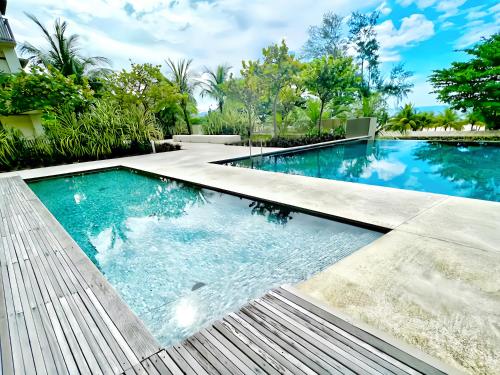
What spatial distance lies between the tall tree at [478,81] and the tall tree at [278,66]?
722cm

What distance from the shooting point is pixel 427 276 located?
182 centimetres

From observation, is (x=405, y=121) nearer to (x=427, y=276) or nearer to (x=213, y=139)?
(x=213, y=139)

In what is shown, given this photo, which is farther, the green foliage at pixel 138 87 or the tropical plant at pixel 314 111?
the tropical plant at pixel 314 111

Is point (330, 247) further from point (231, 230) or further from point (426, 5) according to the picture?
point (426, 5)

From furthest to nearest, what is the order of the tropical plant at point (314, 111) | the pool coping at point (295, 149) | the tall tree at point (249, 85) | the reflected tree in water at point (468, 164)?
the tropical plant at point (314, 111)
the tall tree at point (249, 85)
the pool coping at point (295, 149)
the reflected tree in water at point (468, 164)

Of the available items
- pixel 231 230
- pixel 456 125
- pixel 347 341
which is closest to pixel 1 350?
pixel 347 341

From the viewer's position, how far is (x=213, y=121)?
49.4 ft

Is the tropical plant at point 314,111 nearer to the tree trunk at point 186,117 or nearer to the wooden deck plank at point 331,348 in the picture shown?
the tree trunk at point 186,117

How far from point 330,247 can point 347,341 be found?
1427 mm

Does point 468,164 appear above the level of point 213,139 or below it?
below

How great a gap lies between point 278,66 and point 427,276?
1083cm

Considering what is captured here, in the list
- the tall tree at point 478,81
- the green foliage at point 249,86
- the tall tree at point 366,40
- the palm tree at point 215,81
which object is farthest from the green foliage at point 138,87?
the tall tree at point 366,40

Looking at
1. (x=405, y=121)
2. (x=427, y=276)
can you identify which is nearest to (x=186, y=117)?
(x=405, y=121)

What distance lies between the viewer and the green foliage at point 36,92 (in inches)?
347
